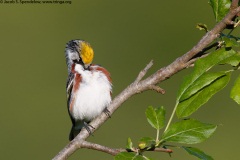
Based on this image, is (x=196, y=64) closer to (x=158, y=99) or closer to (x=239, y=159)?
(x=239, y=159)

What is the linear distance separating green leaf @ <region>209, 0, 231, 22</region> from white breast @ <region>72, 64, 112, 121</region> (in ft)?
7.83

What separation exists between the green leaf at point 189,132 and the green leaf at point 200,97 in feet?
0.11

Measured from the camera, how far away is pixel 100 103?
420cm

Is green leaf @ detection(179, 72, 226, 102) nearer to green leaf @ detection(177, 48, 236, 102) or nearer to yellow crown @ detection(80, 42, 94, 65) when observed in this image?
green leaf @ detection(177, 48, 236, 102)

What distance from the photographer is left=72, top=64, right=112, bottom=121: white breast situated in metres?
4.18

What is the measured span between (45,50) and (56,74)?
2.61 ft

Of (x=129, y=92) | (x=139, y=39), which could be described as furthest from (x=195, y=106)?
(x=139, y=39)

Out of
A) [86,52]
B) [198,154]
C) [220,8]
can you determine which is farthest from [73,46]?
[198,154]

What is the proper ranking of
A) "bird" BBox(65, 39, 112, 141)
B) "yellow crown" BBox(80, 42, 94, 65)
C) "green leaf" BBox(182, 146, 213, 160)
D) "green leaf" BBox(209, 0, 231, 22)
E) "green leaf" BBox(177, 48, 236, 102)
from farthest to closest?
"bird" BBox(65, 39, 112, 141) → "yellow crown" BBox(80, 42, 94, 65) → "green leaf" BBox(209, 0, 231, 22) → "green leaf" BBox(177, 48, 236, 102) → "green leaf" BBox(182, 146, 213, 160)

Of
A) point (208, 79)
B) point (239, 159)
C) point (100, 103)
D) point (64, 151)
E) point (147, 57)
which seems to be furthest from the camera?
point (147, 57)

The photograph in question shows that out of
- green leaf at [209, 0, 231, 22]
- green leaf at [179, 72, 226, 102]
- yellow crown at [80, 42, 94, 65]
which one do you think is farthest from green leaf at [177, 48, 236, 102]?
yellow crown at [80, 42, 94, 65]

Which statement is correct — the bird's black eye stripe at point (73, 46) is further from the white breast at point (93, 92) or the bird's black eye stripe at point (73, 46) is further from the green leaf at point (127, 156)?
the green leaf at point (127, 156)

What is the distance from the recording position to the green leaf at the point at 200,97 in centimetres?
158

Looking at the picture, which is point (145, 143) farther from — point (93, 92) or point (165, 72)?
point (93, 92)
